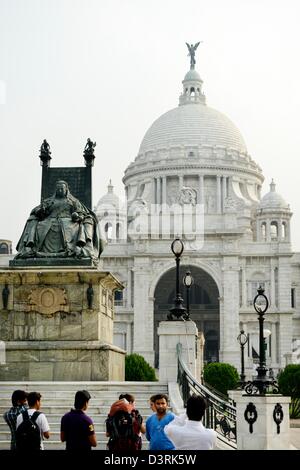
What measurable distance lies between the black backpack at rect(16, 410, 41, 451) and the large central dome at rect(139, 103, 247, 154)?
90152mm

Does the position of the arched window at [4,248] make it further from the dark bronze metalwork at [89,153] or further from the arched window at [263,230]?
the dark bronze metalwork at [89,153]

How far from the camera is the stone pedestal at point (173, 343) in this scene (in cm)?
1875

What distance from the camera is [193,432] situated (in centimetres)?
792

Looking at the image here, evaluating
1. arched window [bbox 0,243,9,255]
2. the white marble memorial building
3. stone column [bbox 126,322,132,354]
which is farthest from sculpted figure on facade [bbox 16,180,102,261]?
arched window [bbox 0,243,9,255]

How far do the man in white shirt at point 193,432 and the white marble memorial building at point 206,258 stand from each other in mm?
65495

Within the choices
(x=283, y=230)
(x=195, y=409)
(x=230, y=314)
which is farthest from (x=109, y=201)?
(x=195, y=409)

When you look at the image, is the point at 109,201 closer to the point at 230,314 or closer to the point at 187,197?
the point at 187,197

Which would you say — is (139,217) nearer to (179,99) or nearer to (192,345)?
(179,99)

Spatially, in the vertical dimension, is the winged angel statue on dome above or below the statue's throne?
above

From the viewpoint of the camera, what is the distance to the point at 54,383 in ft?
57.6

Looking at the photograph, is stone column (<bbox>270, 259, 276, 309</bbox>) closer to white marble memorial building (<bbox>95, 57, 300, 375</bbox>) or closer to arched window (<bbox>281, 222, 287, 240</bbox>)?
white marble memorial building (<bbox>95, 57, 300, 375</bbox>)

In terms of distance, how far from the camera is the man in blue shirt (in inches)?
357

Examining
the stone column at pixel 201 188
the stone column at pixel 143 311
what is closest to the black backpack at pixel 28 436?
the stone column at pixel 143 311
